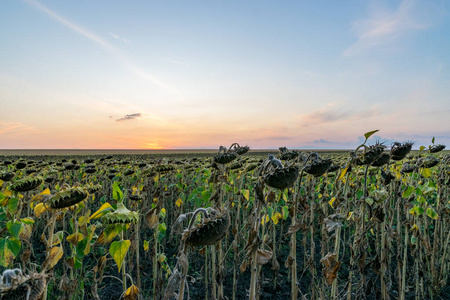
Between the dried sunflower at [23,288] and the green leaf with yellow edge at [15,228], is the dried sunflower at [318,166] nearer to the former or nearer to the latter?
the dried sunflower at [23,288]

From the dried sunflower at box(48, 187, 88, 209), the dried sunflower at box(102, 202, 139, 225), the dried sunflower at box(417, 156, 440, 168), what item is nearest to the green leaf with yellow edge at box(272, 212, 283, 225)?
the dried sunflower at box(417, 156, 440, 168)

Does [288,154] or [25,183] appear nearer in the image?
[25,183]

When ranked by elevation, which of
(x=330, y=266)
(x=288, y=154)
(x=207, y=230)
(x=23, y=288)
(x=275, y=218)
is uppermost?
(x=288, y=154)

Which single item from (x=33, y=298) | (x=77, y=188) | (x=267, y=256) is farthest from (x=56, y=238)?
(x=267, y=256)

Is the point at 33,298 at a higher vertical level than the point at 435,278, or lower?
higher

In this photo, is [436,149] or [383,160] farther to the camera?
[436,149]

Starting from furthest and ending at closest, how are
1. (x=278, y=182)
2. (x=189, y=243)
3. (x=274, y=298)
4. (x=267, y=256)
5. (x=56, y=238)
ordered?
(x=274, y=298) < (x=56, y=238) < (x=267, y=256) < (x=278, y=182) < (x=189, y=243)

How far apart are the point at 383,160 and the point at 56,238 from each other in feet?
10.00

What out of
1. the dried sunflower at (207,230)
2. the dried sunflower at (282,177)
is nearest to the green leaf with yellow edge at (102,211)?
the dried sunflower at (207,230)

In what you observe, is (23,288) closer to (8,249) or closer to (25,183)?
(8,249)

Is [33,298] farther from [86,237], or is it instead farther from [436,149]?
[436,149]

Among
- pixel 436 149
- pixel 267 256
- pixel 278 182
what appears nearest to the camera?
pixel 278 182

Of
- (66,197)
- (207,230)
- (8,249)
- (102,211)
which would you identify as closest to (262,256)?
(207,230)

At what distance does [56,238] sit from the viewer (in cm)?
259
